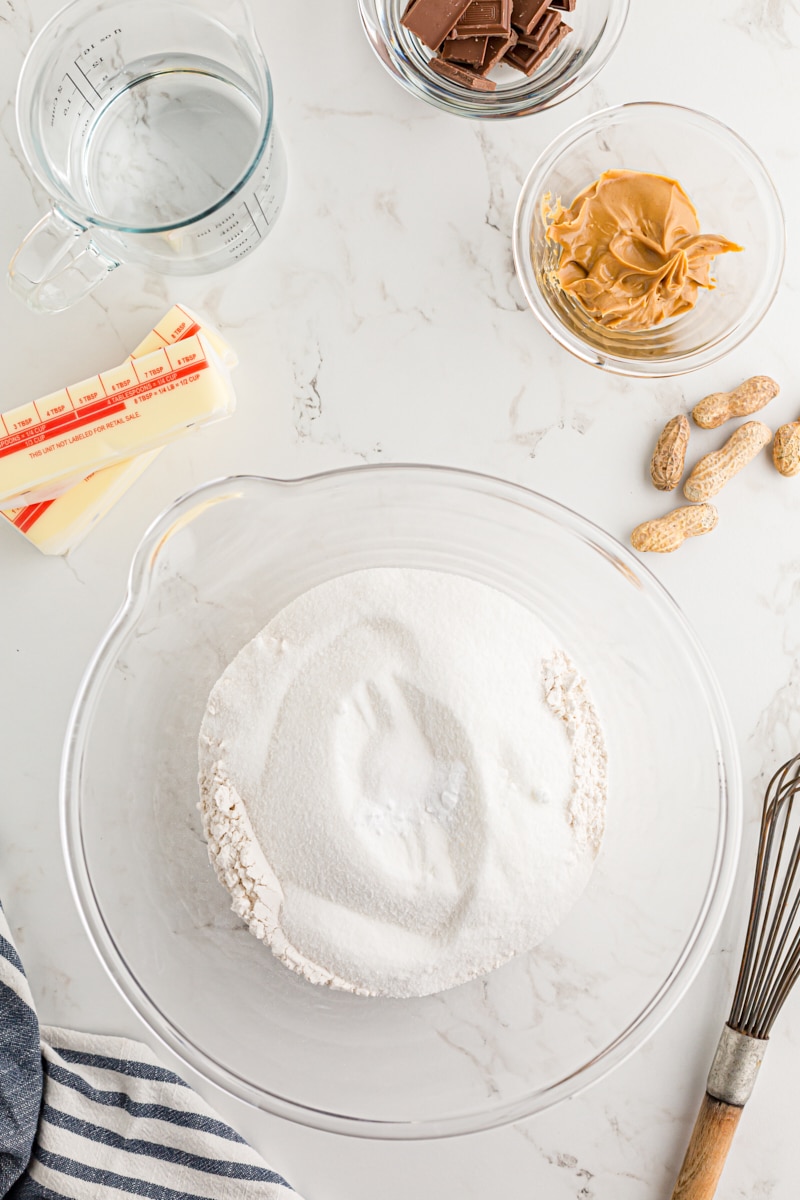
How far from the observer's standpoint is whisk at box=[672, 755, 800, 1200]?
805 mm

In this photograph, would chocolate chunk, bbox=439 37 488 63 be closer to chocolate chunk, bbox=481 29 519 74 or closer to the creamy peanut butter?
chocolate chunk, bbox=481 29 519 74

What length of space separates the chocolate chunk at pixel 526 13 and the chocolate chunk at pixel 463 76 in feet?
0.16

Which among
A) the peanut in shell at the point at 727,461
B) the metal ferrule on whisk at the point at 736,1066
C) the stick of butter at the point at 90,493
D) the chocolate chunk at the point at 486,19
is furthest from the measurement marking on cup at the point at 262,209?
the metal ferrule on whisk at the point at 736,1066

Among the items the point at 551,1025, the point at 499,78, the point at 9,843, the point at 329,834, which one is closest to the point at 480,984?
the point at 551,1025

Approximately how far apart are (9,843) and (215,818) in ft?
0.90

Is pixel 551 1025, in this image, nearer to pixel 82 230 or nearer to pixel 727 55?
pixel 82 230

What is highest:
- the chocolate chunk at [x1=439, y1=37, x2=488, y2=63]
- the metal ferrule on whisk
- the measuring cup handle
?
the chocolate chunk at [x1=439, y1=37, x2=488, y2=63]

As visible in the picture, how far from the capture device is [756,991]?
0.81 m

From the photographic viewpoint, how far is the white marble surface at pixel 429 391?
0.82m

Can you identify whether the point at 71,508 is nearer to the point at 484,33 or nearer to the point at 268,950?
the point at 268,950

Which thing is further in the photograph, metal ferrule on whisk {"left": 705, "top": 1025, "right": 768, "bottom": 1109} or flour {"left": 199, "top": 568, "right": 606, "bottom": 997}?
metal ferrule on whisk {"left": 705, "top": 1025, "right": 768, "bottom": 1109}

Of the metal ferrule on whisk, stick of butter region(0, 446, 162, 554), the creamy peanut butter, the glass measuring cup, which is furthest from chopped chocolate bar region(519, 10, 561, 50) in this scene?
the metal ferrule on whisk

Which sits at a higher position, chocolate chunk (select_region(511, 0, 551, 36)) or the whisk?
chocolate chunk (select_region(511, 0, 551, 36))

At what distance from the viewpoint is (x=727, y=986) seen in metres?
0.83
